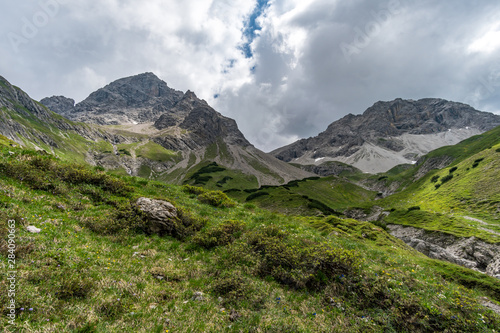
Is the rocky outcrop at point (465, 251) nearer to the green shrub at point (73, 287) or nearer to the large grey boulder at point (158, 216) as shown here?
the large grey boulder at point (158, 216)

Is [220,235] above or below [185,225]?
below

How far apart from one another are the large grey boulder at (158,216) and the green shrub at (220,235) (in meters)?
2.23

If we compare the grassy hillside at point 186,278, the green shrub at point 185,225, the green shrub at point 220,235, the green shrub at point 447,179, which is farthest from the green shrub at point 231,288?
the green shrub at point 447,179

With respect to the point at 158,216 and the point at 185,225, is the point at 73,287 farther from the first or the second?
the point at 185,225

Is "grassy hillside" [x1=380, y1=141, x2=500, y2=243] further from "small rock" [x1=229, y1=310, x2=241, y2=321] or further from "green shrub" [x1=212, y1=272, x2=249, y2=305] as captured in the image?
"small rock" [x1=229, y1=310, x2=241, y2=321]

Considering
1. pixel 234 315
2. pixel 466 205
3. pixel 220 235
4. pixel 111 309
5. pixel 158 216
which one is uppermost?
pixel 158 216

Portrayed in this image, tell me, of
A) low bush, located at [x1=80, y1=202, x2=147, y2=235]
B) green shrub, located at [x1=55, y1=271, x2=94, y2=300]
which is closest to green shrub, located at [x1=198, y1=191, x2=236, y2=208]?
low bush, located at [x1=80, y1=202, x2=147, y2=235]

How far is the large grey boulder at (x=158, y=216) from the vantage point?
14061 mm

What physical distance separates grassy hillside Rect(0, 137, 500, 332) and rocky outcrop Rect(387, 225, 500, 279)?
94.7 feet

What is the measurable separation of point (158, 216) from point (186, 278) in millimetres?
5734

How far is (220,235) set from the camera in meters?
14.4

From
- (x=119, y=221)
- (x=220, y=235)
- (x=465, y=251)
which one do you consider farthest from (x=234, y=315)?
(x=465, y=251)

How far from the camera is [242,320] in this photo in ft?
25.4

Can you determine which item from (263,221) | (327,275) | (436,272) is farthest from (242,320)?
(436,272)
